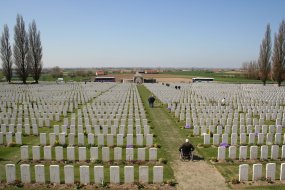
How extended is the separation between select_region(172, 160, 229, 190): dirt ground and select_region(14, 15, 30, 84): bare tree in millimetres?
48662

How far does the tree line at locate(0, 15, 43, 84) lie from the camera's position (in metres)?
51.2

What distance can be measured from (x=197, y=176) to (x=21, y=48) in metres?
50.1

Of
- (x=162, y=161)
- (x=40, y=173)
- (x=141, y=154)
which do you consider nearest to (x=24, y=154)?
(x=40, y=173)

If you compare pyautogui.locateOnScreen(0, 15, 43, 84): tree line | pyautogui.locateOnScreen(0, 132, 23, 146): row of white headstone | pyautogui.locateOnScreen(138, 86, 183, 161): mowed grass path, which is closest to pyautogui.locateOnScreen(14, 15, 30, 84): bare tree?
pyautogui.locateOnScreen(0, 15, 43, 84): tree line

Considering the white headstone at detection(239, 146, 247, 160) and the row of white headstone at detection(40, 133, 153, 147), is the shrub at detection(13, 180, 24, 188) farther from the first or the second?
the white headstone at detection(239, 146, 247, 160)

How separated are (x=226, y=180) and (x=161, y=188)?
2065mm

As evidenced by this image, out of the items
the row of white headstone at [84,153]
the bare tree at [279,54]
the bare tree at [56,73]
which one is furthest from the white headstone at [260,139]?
the bare tree at [56,73]

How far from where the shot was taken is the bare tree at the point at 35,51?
5344 cm

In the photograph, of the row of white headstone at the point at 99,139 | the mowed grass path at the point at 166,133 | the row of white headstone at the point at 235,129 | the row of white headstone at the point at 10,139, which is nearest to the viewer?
the mowed grass path at the point at 166,133

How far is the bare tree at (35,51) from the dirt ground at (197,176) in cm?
4963

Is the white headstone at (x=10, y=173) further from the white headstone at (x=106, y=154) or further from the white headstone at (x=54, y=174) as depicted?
the white headstone at (x=106, y=154)

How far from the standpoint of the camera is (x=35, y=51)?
2124 inches

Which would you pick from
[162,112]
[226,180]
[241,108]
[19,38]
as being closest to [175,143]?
[226,180]

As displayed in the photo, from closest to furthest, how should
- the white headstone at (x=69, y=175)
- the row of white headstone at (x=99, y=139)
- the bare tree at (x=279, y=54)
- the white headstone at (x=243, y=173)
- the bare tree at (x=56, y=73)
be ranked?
the white headstone at (x=69, y=175)
the white headstone at (x=243, y=173)
the row of white headstone at (x=99, y=139)
the bare tree at (x=279, y=54)
the bare tree at (x=56, y=73)
